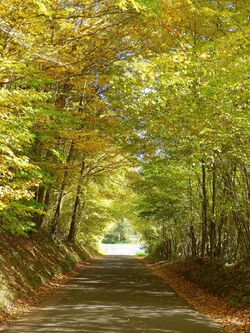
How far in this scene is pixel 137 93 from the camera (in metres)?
10.9

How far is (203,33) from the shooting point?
40.1 ft

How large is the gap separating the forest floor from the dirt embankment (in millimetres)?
5148

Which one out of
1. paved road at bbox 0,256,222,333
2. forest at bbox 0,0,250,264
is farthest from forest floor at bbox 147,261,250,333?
forest at bbox 0,0,250,264

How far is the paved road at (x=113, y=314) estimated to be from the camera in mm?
8789

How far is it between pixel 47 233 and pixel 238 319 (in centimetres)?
1630

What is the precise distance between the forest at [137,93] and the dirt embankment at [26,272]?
1479 mm

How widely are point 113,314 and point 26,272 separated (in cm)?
528

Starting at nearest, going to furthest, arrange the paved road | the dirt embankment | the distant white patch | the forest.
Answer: the paved road
the forest
the dirt embankment
the distant white patch

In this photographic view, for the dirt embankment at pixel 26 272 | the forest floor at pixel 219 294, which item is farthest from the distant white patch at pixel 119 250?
the forest floor at pixel 219 294

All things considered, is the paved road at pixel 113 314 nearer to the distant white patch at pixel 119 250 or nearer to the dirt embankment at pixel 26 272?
the dirt embankment at pixel 26 272

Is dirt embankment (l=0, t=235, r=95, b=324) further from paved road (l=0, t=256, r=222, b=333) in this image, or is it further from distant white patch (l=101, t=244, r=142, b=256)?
distant white patch (l=101, t=244, r=142, b=256)

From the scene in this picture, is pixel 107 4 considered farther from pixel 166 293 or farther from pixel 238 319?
pixel 166 293

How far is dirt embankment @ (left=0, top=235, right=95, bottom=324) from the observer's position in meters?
11.0

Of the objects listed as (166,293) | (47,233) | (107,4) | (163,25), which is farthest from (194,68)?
(47,233)
